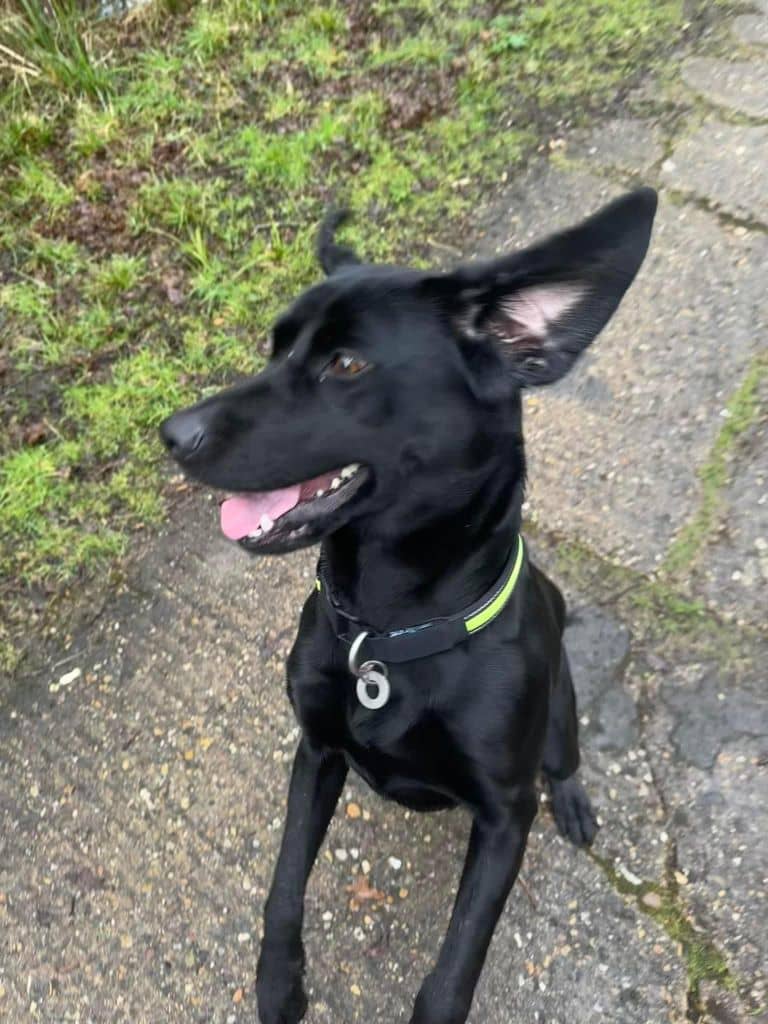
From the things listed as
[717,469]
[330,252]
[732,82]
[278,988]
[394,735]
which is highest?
[330,252]

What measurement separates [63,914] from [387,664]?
1.11 meters

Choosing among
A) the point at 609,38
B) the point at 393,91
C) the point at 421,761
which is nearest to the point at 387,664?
the point at 421,761

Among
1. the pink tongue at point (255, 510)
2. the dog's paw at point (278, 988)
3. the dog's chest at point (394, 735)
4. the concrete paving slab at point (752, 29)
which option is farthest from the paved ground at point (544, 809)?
the concrete paving slab at point (752, 29)

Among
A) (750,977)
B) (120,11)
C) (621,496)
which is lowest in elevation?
(750,977)

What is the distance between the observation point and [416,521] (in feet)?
5.43

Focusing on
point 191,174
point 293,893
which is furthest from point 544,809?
point 191,174

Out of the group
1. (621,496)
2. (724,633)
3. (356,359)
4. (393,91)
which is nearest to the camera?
(356,359)

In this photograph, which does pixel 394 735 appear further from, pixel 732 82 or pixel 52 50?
pixel 52 50

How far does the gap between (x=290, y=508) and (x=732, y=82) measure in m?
3.54

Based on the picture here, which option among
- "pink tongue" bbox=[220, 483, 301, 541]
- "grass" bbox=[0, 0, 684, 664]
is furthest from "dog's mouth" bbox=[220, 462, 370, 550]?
"grass" bbox=[0, 0, 684, 664]

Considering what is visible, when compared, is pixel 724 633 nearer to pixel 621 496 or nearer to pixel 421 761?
pixel 621 496

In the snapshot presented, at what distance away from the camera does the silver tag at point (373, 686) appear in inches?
69.6

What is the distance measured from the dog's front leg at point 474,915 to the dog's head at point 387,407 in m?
0.64

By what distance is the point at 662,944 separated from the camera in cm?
204
